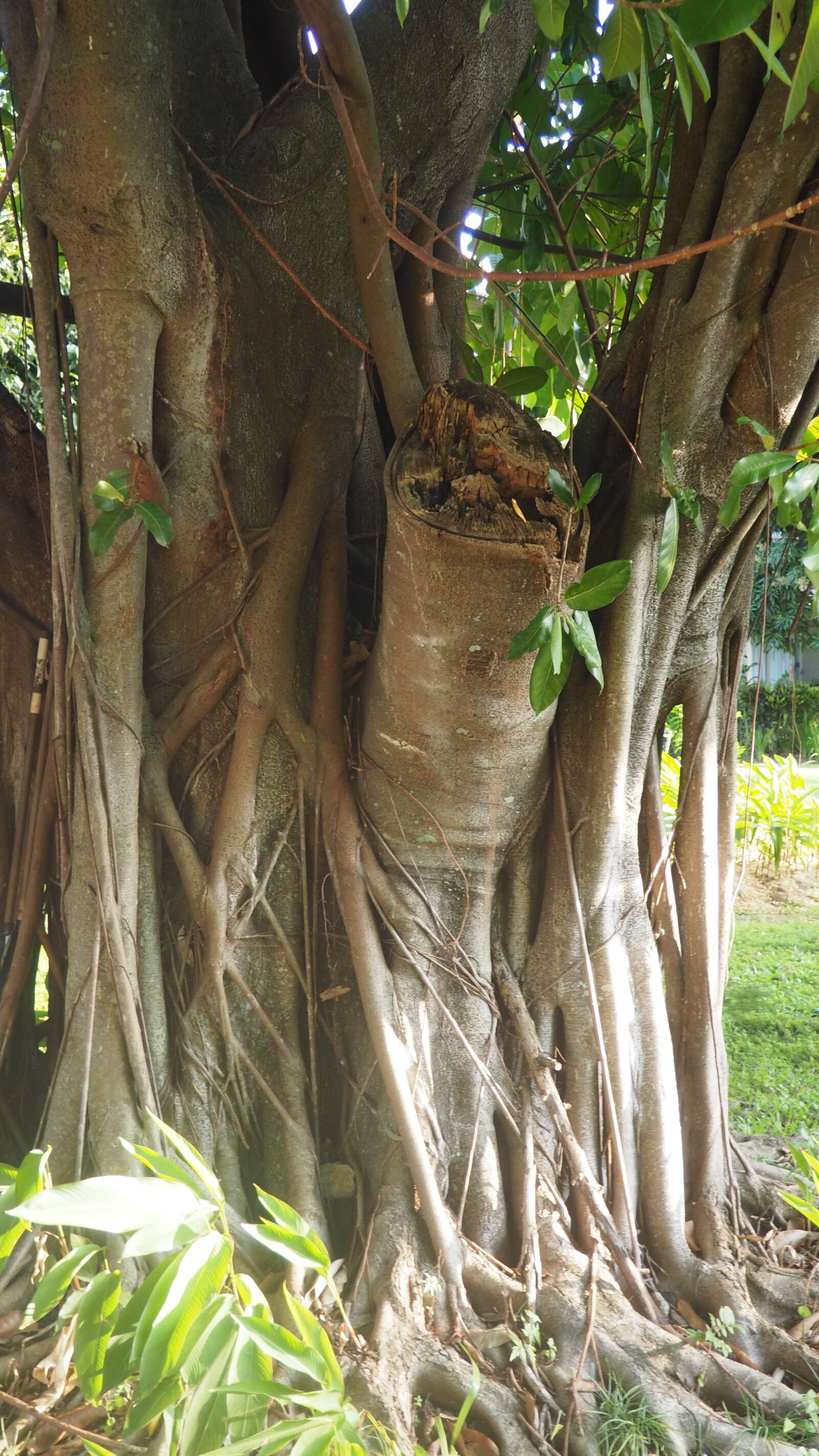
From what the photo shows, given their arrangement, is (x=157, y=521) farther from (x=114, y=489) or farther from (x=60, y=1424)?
(x=60, y=1424)

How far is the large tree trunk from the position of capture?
1775 mm

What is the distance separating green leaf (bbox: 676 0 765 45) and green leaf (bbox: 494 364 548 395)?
2.40 ft

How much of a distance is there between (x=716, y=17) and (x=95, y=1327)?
5.13 feet

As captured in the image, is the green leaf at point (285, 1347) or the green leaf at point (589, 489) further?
the green leaf at point (589, 489)

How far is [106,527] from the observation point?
178 centimetres

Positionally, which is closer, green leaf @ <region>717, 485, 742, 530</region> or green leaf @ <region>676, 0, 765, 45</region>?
green leaf @ <region>676, 0, 765, 45</region>

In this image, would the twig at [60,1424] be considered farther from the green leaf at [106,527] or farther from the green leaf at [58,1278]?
the green leaf at [106,527]

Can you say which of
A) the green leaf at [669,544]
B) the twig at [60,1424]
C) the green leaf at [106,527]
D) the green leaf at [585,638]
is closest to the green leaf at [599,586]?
the green leaf at [585,638]

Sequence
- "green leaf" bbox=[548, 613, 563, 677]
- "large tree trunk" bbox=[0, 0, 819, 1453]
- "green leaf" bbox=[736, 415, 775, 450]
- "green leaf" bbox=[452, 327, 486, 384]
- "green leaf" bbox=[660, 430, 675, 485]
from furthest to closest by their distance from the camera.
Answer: "green leaf" bbox=[452, 327, 486, 384] < "large tree trunk" bbox=[0, 0, 819, 1453] < "green leaf" bbox=[660, 430, 675, 485] < "green leaf" bbox=[736, 415, 775, 450] < "green leaf" bbox=[548, 613, 563, 677]

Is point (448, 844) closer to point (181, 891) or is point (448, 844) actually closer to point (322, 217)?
point (181, 891)

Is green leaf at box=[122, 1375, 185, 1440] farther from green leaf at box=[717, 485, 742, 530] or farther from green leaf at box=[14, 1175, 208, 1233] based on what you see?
green leaf at box=[717, 485, 742, 530]

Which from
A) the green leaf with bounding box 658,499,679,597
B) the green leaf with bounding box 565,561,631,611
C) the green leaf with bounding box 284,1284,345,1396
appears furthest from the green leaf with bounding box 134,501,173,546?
the green leaf with bounding box 284,1284,345,1396

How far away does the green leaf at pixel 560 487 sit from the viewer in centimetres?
146

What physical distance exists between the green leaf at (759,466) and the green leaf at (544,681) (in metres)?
0.39
